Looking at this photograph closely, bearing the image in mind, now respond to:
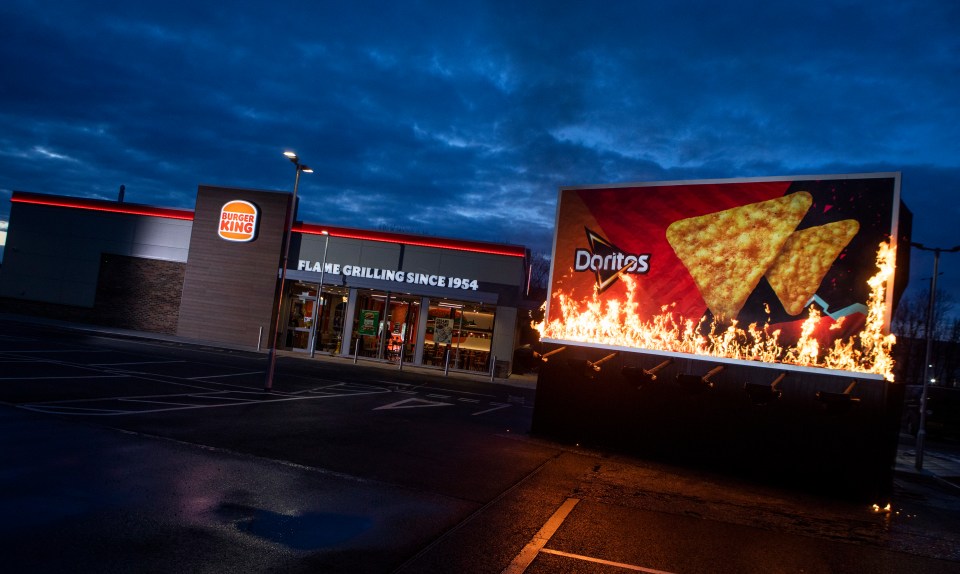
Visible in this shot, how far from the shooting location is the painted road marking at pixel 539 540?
5281mm

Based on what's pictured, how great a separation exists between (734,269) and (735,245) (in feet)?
1.63

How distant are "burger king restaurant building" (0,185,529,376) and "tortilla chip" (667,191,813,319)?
56.4 ft

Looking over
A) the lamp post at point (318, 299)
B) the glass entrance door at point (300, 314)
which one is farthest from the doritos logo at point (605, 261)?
the glass entrance door at point (300, 314)

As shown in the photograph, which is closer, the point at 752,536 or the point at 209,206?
the point at 752,536

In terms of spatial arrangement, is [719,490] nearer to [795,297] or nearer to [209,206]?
[795,297]

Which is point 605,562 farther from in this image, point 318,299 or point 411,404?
point 318,299

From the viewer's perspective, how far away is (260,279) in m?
30.7

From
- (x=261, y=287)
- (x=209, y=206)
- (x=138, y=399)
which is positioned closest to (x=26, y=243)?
(x=209, y=206)

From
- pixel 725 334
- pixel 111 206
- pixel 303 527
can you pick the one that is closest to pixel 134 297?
pixel 111 206

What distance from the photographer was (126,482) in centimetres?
627

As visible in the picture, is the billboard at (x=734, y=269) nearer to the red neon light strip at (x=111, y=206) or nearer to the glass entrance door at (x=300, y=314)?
the glass entrance door at (x=300, y=314)

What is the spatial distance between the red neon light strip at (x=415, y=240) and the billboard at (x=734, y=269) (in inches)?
635

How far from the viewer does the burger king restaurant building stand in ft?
96.9

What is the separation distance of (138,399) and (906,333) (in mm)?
70950
